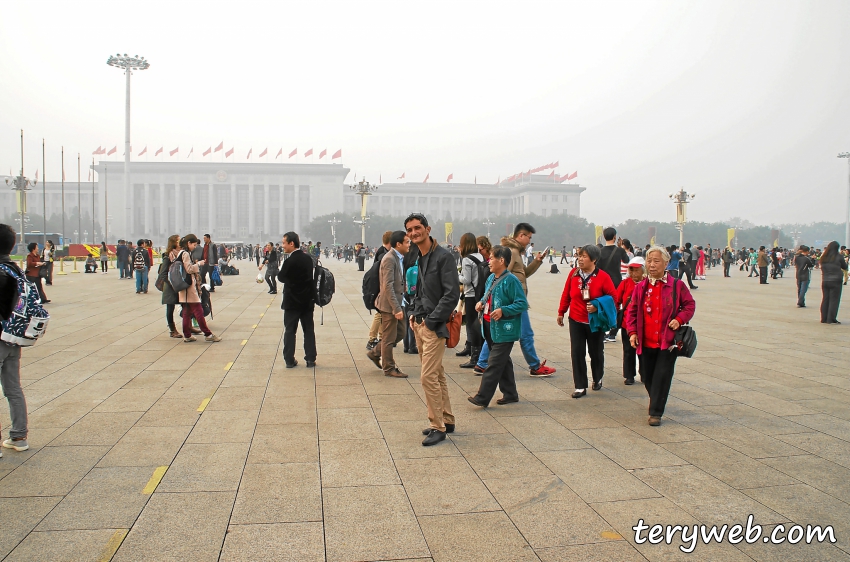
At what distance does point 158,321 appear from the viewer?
12414 mm

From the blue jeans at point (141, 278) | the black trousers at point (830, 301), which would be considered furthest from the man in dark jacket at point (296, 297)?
the blue jeans at point (141, 278)

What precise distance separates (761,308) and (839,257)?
3.63m

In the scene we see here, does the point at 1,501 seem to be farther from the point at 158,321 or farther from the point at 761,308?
the point at 761,308

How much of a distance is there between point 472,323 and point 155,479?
14.8 feet

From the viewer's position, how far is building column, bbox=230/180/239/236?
11225 cm

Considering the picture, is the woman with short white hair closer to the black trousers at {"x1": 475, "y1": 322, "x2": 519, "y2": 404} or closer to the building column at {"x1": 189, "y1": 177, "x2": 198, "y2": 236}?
the black trousers at {"x1": 475, "y1": 322, "x2": 519, "y2": 404}

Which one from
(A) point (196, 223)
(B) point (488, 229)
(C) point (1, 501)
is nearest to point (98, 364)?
(C) point (1, 501)

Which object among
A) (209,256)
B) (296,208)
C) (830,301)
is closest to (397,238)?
(830,301)

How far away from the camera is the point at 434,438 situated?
4.97m

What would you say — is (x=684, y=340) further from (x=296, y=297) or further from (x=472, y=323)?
(x=296, y=297)

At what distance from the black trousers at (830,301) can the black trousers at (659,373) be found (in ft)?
29.8

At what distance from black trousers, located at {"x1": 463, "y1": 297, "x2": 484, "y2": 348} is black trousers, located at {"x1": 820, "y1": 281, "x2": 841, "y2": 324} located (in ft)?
27.8

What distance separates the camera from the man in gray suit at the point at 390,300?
7.62 metres

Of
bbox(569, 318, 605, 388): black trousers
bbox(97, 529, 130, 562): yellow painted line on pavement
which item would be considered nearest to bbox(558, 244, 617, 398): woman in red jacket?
bbox(569, 318, 605, 388): black trousers
